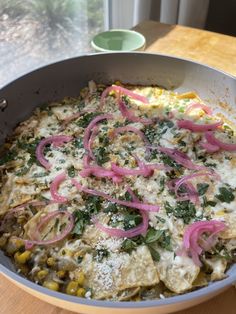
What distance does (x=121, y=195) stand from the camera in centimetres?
A: 120

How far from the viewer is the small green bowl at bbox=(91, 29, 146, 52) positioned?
6.19 ft

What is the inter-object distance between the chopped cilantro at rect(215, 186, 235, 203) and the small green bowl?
2.98 feet

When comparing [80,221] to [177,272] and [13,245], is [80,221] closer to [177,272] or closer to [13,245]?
[13,245]

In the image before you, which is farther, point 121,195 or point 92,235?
point 121,195

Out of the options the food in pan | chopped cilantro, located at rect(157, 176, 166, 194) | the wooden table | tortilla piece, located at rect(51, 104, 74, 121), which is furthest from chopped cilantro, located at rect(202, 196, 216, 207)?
the wooden table

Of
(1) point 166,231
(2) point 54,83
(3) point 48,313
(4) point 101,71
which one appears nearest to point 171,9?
(4) point 101,71

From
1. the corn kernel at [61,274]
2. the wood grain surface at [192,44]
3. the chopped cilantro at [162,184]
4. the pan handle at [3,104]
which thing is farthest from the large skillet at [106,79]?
the corn kernel at [61,274]

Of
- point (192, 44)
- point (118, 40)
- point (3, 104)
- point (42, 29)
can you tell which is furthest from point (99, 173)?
point (42, 29)

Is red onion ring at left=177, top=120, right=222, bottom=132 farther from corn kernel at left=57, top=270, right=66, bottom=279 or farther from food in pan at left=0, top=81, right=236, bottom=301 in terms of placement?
corn kernel at left=57, top=270, right=66, bottom=279

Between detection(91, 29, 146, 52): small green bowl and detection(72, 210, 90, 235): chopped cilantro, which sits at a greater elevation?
detection(91, 29, 146, 52): small green bowl

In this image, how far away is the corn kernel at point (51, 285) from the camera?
3.23 feet

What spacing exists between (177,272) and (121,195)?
29 cm

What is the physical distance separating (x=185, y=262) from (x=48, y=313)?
356 mm

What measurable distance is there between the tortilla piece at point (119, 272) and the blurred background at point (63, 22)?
1.56 meters
